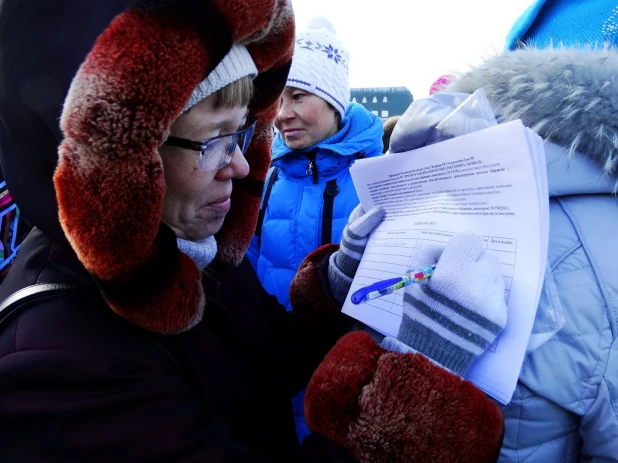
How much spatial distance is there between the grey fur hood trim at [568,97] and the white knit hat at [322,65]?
1535mm

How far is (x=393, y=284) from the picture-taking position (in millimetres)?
784

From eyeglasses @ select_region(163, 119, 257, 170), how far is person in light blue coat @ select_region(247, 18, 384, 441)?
0.96 metres

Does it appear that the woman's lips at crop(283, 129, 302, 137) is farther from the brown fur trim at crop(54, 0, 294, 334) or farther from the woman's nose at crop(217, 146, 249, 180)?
the brown fur trim at crop(54, 0, 294, 334)

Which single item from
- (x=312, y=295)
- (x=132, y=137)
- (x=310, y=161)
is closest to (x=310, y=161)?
(x=310, y=161)

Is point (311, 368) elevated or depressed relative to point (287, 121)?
depressed

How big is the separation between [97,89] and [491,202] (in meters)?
0.73

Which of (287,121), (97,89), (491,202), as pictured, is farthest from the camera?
(287,121)

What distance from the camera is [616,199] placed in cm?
75

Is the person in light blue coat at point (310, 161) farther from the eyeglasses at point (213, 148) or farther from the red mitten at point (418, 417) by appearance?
the red mitten at point (418, 417)

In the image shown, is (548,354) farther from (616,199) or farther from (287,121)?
(287,121)

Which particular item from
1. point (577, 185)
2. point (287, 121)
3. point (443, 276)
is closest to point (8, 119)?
point (443, 276)

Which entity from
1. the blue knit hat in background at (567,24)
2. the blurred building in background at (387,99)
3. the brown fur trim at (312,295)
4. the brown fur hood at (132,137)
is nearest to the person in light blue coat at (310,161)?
the brown fur trim at (312,295)

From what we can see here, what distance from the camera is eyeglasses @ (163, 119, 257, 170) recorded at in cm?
91

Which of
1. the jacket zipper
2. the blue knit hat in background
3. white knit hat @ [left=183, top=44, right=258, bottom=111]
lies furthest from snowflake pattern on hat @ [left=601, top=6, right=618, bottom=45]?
the jacket zipper
